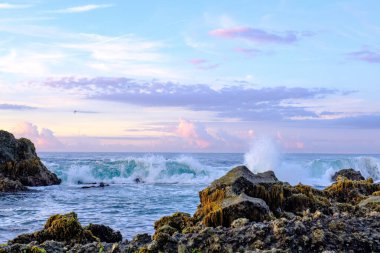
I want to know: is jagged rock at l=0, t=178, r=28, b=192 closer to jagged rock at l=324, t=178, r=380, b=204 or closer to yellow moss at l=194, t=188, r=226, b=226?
yellow moss at l=194, t=188, r=226, b=226

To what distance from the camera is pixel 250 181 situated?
12.3 m

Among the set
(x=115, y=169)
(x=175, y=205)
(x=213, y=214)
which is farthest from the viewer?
(x=115, y=169)

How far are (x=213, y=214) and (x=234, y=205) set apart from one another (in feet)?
1.63

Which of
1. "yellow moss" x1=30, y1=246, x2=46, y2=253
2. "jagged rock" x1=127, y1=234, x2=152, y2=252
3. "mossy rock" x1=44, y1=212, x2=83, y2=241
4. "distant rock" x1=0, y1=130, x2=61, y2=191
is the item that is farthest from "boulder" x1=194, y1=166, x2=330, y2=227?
"distant rock" x1=0, y1=130, x2=61, y2=191

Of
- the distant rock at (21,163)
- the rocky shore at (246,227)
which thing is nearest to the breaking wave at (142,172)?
the distant rock at (21,163)

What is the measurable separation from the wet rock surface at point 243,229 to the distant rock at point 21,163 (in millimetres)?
23285

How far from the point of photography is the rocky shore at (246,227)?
639cm

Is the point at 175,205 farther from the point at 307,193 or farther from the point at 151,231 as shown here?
the point at 307,193

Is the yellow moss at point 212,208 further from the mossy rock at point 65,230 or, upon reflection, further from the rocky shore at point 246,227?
the mossy rock at point 65,230

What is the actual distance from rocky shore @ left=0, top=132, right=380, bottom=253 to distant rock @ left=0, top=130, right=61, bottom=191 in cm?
2306

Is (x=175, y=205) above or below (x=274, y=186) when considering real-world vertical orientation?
below

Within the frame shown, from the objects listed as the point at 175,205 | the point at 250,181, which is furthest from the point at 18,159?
the point at 250,181

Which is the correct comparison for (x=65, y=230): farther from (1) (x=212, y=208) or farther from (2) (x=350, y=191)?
(2) (x=350, y=191)

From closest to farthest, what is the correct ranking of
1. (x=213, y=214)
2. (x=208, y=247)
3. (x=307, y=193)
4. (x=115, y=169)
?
(x=208, y=247) < (x=213, y=214) < (x=307, y=193) < (x=115, y=169)
